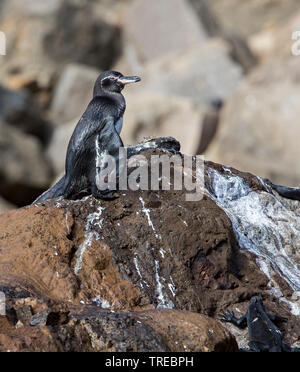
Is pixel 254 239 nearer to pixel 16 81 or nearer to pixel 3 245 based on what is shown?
pixel 3 245

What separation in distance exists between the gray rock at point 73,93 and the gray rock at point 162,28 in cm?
249

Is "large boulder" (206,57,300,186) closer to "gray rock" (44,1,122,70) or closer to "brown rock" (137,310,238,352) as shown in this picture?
"gray rock" (44,1,122,70)

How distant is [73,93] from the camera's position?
76.4ft

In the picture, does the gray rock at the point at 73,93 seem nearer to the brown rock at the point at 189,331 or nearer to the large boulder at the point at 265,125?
the large boulder at the point at 265,125

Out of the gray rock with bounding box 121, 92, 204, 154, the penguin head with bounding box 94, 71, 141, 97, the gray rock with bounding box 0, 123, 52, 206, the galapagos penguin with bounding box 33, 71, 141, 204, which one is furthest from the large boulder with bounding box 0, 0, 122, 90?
the galapagos penguin with bounding box 33, 71, 141, 204

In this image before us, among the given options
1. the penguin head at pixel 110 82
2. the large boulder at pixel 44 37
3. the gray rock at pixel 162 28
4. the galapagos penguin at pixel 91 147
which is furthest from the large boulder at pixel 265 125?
the galapagos penguin at pixel 91 147

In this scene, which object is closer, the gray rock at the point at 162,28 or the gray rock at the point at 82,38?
the gray rock at the point at 162,28

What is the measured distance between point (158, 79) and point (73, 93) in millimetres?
3262

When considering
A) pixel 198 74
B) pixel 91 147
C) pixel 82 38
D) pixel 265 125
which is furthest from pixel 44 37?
pixel 91 147

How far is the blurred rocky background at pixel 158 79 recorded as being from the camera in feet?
60.7

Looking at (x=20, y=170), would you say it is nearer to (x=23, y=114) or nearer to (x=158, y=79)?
(x=23, y=114)

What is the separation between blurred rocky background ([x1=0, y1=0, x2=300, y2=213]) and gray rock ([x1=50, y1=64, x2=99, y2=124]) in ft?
0.12

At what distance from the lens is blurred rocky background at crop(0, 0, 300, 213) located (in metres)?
18.5

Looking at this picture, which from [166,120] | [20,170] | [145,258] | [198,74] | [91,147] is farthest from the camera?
[198,74]
